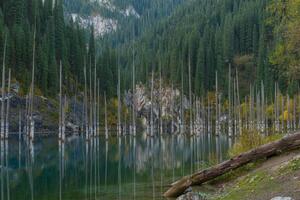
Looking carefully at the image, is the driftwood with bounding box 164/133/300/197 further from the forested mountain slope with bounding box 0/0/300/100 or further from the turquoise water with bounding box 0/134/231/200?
the forested mountain slope with bounding box 0/0/300/100

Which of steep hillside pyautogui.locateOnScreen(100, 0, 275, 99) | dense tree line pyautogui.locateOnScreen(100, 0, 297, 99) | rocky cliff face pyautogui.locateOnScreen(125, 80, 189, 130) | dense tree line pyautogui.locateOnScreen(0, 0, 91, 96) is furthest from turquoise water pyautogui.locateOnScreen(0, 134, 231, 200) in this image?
steep hillside pyautogui.locateOnScreen(100, 0, 275, 99)

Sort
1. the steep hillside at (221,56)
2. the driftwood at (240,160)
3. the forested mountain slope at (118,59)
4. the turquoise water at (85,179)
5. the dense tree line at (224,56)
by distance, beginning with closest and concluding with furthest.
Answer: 1. the driftwood at (240,160)
2. the turquoise water at (85,179)
3. the forested mountain slope at (118,59)
4. the dense tree line at (224,56)
5. the steep hillside at (221,56)

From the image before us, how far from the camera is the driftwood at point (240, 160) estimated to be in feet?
58.3

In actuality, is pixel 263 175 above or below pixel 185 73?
below

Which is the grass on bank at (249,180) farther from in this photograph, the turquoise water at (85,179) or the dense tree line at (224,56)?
the dense tree line at (224,56)

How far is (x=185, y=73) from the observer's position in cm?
15612

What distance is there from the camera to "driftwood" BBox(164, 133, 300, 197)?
17.8 m

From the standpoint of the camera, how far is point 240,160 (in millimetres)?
18156

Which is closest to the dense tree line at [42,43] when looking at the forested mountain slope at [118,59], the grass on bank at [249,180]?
the forested mountain slope at [118,59]

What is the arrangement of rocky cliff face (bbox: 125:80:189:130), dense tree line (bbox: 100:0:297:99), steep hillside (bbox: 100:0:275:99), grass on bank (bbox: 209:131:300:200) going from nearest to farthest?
1. grass on bank (bbox: 209:131:300:200)
2. rocky cliff face (bbox: 125:80:189:130)
3. dense tree line (bbox: 100:0:297:99)
4. steep hillside (bbox: 100:0:275:99)

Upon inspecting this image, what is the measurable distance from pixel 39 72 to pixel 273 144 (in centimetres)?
9233

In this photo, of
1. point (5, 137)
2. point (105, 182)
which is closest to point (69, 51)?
point (5, 137)

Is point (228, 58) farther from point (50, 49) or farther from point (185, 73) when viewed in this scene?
point (50, 49)

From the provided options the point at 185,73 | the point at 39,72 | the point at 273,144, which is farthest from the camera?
the point at 185,73
